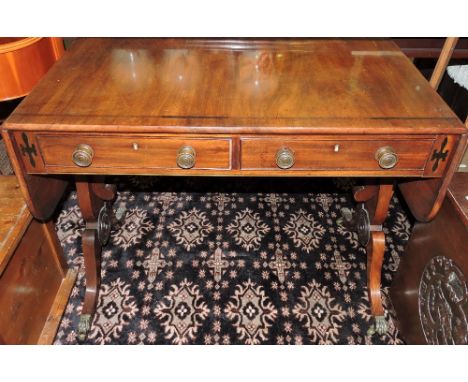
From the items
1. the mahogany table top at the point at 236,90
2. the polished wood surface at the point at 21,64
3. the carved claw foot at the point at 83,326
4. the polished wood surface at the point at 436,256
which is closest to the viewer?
the mahogany table top at the point at 236,90

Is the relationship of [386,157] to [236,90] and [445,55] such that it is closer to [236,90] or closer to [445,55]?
[236,90]

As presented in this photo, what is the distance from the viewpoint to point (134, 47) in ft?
5.58

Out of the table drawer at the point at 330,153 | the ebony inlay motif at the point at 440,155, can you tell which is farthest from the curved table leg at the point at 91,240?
the ebony inlay motif at the point at 440,155

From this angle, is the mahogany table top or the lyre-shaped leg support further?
the lyre-shaped leg support

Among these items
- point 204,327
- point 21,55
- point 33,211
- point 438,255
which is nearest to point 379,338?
point 438,255

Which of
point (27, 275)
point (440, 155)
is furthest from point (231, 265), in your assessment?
point (440, 155)

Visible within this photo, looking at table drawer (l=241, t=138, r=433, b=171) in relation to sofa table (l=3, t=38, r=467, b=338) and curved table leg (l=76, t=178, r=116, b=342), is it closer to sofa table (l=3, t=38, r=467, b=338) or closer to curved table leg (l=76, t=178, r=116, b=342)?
sofa table (l=3, t=38, r=467, b=338)

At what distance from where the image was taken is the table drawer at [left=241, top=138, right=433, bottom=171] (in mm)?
1329

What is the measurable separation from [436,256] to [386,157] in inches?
22.1

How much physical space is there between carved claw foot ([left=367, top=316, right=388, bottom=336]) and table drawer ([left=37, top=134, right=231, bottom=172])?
1.10 meters

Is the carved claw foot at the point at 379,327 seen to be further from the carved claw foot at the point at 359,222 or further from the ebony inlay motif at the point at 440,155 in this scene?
the ebony inlay motif at the point at 440,155

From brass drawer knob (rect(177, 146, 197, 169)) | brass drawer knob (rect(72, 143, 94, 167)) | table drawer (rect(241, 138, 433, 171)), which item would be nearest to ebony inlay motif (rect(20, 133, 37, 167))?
Answer: brass drawer knob (rect(72, 143, 94, 167))

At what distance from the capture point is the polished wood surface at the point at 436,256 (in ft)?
4.79

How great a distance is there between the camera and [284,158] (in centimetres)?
134
